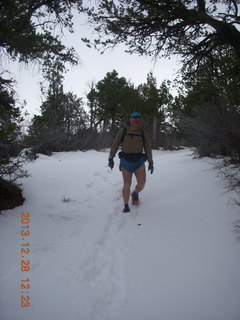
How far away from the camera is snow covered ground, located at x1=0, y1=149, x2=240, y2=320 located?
1.69 meters

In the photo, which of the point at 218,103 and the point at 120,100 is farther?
the point at 120,100

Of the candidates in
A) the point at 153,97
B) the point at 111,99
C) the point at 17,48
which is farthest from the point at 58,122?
the point at 153,97

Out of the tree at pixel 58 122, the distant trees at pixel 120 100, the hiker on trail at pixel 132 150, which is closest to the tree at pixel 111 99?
the distant trees at pixel 120 100

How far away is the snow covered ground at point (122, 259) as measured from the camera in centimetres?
169

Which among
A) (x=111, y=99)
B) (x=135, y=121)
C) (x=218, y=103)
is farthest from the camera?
(x=111, y=99)

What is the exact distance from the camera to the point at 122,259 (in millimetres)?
2340

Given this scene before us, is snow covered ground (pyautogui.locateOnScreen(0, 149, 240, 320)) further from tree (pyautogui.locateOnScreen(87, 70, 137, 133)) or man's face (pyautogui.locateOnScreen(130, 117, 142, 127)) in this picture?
tree (pyautogui.locateOnScreen(87, 70, 137, 133))

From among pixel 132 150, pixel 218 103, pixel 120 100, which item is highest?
pixel 120 100

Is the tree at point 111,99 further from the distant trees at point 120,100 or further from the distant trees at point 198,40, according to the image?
the distant trees at point 198,40

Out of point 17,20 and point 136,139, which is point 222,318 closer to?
point 136,139

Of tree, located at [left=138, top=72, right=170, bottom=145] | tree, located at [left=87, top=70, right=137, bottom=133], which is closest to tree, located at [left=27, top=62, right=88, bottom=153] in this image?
tree, located at [left=87, top=70, right=137, bottom=133]
